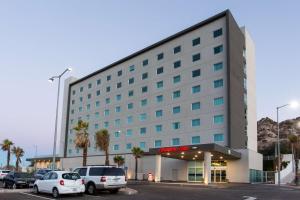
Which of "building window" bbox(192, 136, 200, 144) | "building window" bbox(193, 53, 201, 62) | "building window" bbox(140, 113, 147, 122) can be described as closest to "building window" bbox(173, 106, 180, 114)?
"building window" bbox(192, 136, 200, 144)

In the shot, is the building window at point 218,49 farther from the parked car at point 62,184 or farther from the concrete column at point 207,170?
the parked car at point 62,184

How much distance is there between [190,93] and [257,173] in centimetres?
1789

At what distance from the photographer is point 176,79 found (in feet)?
223

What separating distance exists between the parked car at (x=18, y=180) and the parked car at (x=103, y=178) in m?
7.37

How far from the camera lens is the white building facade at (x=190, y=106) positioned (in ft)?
187

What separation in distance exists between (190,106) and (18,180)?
38.7 metres

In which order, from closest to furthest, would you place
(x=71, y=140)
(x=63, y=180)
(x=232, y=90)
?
(x=63, y=180) → (x=232, y=90) → (x=71, y=140)

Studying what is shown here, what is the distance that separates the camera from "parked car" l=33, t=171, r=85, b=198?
22.3m

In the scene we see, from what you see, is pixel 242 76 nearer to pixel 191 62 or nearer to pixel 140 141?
pixel 191 62

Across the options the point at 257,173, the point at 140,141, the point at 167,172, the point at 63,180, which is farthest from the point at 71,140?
the point at 63,180

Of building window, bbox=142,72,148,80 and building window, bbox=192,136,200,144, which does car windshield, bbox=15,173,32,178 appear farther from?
building window, bbox=142,72,148,80

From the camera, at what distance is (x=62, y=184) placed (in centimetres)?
2230

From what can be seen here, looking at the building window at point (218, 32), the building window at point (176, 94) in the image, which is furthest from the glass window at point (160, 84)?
the building window at point (218, 32)

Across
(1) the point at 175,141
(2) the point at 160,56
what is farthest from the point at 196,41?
(1) the point at 175,141
